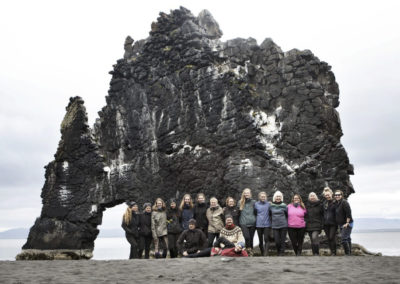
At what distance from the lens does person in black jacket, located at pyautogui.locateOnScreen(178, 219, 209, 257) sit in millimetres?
17984

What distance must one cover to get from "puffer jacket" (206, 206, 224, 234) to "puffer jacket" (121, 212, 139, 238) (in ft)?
11.7

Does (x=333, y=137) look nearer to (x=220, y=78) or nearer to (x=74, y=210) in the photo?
(x=220, y=78)

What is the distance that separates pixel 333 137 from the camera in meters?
34.6

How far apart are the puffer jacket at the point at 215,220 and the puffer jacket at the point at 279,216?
7.38 ft

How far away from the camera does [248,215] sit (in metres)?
19.9

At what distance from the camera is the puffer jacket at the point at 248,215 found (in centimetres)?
1986

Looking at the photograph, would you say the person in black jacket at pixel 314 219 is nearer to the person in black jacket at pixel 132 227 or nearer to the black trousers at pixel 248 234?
the black trousers at pixel 248 234

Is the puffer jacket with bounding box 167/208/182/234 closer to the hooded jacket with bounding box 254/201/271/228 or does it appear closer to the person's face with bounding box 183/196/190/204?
the person's face with bounding box 183/196/190/204

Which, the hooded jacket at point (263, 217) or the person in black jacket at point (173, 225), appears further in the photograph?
the person in black jacket at point (173, 225)

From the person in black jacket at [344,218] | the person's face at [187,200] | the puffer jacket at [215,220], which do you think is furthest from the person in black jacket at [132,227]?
the person in black jacket at [344,218]

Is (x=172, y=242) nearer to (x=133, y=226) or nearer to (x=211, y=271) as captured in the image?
(x=133, y=226)

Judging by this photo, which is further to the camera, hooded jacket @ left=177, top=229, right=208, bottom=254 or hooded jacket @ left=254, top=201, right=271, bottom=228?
hooded jacket @ left=254, top=201, right=271, bottom=228

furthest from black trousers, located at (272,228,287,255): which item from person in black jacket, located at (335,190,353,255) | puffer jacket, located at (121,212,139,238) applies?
puffer jacket, located at (121,212,139,238)

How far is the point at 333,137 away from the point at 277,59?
8.26m
